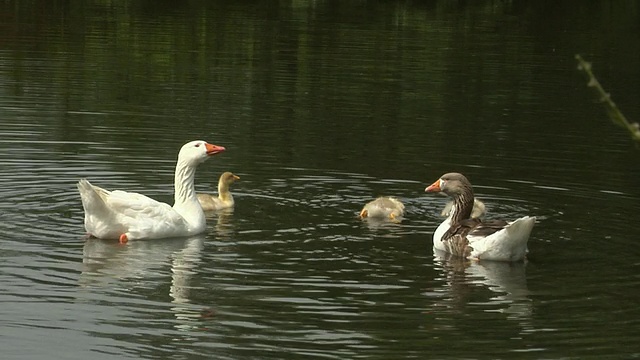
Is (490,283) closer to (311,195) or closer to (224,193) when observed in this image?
(311,195)

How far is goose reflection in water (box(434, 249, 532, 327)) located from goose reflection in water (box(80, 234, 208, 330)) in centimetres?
283

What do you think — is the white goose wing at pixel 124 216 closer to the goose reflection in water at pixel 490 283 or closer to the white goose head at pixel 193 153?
the white goose head at pixel 193 153

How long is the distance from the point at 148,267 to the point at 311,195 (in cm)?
488

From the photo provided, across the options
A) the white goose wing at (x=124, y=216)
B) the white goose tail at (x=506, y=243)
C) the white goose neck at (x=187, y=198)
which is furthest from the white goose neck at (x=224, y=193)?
the white goose tail at (x=506, y=243)

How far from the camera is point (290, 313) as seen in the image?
45.4 ft

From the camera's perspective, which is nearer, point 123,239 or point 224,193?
point 123,239

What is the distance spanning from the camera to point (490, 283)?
51.5ft

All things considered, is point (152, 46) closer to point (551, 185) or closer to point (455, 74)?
point (455, 74)

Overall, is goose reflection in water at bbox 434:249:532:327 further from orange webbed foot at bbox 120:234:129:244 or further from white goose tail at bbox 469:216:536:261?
orange webbed foot at bbox 120:234:129:244

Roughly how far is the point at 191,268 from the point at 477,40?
121 feet

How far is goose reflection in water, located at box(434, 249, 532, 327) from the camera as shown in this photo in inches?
570

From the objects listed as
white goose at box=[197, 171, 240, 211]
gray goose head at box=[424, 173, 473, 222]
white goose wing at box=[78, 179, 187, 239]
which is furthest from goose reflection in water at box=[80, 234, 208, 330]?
gray goose head at box=[424, 173, 473, 222]

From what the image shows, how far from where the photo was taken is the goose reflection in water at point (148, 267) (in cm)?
1423

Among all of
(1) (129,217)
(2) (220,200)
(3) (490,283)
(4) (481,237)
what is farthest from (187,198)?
(3) (490,283)
